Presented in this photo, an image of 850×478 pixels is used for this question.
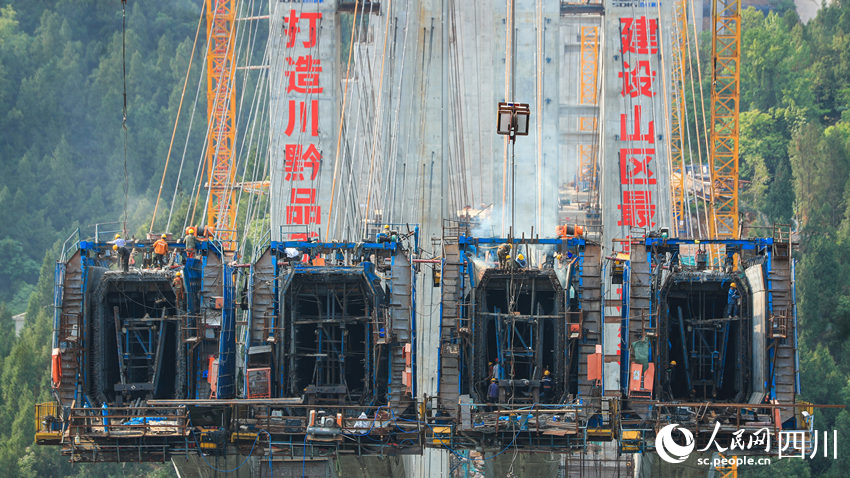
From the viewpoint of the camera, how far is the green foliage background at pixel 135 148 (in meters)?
87.2

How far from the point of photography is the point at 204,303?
42.9 metres

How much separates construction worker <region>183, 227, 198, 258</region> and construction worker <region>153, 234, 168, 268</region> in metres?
0.60

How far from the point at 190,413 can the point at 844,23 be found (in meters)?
94.0

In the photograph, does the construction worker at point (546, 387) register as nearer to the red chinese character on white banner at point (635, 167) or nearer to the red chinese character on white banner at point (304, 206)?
the red chinese character on white banner at point (304, 206)

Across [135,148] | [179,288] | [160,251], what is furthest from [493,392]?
[135,148]

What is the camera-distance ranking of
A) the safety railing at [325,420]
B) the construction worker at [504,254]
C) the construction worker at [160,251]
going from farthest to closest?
the construction worker at [160,251] < the construction worker at [504,254] < the safety railing at [325,420]

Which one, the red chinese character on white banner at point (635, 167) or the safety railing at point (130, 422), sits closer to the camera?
the safety railing at point (130, 422)

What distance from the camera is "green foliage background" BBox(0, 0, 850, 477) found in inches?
3433

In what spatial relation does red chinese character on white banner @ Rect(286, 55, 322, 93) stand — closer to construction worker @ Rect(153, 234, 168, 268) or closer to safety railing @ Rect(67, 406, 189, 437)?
construction worker @ Rect(153, 234, 168, 268)

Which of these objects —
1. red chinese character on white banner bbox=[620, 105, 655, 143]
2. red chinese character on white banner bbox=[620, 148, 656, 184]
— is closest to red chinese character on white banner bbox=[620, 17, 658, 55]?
red chinese character on white banner bbox=[620, 105, 655, 143]

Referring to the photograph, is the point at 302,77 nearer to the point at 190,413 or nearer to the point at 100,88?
the point at 190,413

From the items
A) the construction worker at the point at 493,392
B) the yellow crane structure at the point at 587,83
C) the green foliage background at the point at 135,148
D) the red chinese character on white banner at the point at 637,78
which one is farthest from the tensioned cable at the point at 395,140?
the green foliage background at the point at 135,148

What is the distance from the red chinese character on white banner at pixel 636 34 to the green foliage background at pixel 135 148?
26437mm

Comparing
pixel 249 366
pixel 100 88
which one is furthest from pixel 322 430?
pixel 100 88
